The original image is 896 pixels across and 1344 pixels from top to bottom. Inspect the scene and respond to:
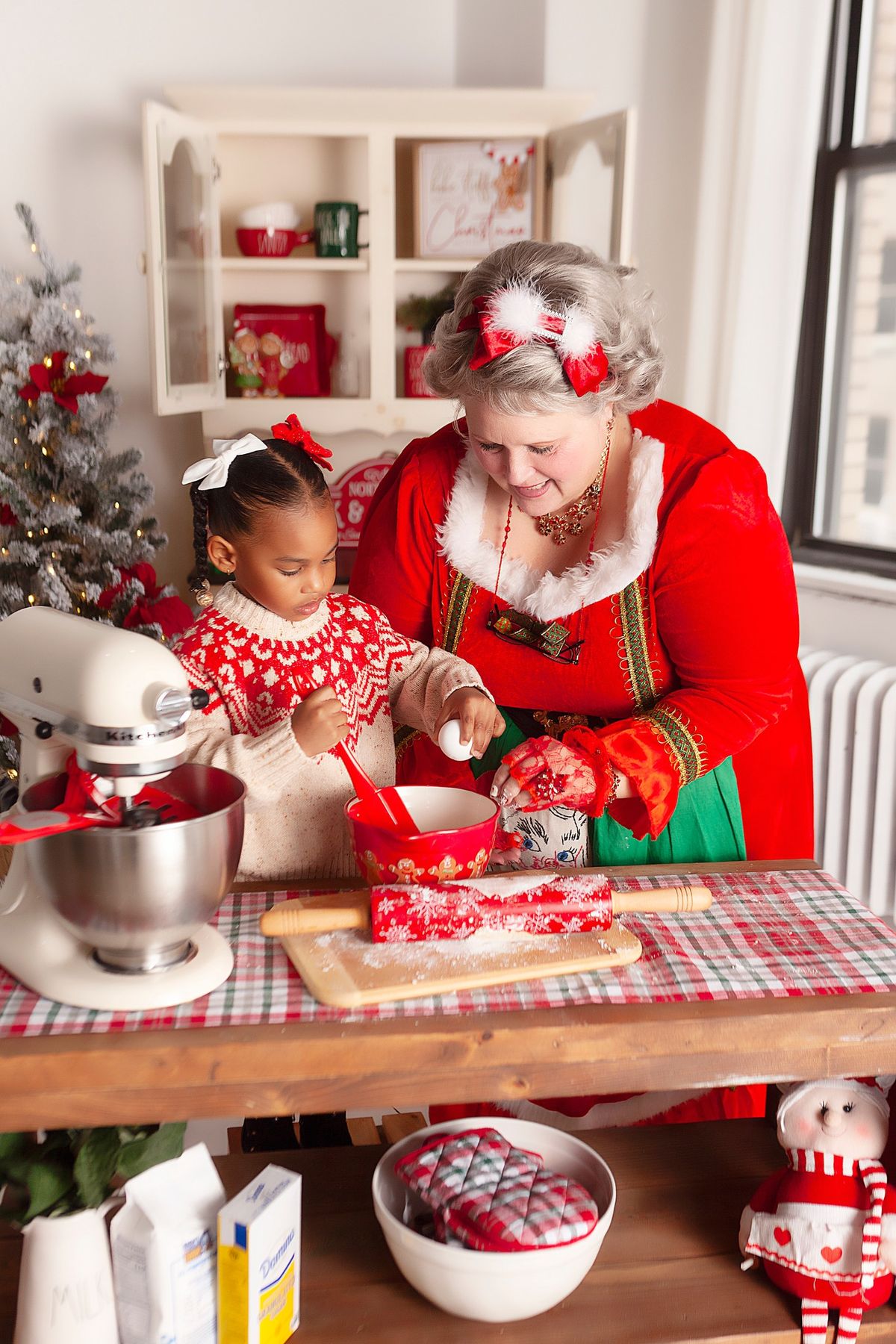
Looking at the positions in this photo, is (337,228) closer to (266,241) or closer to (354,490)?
(266,241)

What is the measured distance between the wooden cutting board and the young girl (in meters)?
0.24

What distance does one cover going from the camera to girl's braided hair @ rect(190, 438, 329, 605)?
130 centimetres

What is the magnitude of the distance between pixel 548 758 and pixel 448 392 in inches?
20.4

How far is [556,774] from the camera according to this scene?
1.38 meters

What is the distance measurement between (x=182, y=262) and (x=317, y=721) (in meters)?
1.91

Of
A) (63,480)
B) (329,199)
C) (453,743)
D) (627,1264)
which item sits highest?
(329,199)

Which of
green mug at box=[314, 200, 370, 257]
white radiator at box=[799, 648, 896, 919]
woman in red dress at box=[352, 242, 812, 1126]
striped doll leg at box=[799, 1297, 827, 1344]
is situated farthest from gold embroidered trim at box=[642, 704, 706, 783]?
green mug at box=[314, 200, 370, 257]

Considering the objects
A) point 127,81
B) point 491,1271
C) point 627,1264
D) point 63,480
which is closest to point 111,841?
point 491,1271

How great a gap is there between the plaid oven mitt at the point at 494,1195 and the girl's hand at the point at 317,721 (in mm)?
459

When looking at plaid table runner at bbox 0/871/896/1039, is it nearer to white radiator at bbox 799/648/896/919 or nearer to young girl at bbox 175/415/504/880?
young girl at bbox 175/415/504/880

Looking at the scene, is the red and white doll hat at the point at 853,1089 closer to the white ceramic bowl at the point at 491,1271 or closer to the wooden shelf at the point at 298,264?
the white ceramic bowl at the point at 491,1271

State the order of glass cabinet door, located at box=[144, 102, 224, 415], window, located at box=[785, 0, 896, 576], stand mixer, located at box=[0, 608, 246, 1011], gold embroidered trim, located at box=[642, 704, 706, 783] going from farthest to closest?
window, located at box=[785, 0, 896, 576] → glass cabinet door, located at box=[144, 102, 224, 415] → gold embroidered trim, located at box=[642, 704, 706, 783] → stand mixer, located at box=[0, 608, 246, 1011]

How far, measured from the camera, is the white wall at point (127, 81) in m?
3.18

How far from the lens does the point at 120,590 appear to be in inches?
112
